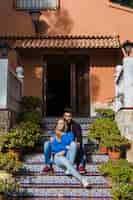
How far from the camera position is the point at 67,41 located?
53.4 ft

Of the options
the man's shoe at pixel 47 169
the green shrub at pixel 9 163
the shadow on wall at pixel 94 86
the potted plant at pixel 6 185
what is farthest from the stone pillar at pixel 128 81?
the shadow on wall at pixel 94 86

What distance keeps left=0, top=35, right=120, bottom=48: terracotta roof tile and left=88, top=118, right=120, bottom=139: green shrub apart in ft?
16.2

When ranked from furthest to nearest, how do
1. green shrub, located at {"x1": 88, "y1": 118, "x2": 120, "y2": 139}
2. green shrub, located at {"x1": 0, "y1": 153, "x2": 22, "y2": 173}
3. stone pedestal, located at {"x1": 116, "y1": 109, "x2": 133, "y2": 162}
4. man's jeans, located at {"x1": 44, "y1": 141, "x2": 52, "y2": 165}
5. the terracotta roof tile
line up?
the terracotta roof tile → green shrub, located at {"x1": 88, "y1": 118, "x2": 120, "y2": 139} → stone pedestal, located at {"x1": 116, "y1": 109, "x2": 133, "y2": 162} → man's jeans, located at {"x1": 44, "y1": 141, "x2": 52, "y2": 165} → green shrub, located at {"x1": 0, "y1": 153, "x2": 22, "y2": 173}

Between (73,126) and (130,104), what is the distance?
185 cm

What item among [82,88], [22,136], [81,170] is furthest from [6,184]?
[82,88]

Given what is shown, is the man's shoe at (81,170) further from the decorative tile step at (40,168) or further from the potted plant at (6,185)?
the potted plant at (6,185)

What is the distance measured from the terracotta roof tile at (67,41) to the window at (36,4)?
1549 mm

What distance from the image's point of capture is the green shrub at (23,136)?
10.1 metres

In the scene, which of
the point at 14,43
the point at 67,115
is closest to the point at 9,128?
the point at 67,115

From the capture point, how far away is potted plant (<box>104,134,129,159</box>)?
1006cm

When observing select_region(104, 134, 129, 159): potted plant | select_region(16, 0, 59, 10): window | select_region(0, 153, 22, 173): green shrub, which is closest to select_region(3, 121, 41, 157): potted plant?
select_region(0, 153, 22, 173): green shrub

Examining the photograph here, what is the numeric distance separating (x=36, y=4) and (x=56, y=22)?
114 centimetres

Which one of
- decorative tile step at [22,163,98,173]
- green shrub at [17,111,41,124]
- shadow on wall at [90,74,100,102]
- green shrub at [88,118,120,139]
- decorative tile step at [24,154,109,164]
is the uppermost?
shadow on wall at [90,74,100,102]

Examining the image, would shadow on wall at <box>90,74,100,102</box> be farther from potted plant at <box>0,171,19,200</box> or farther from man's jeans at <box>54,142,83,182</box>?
potted plant at <box>0,171,19,200</box>
